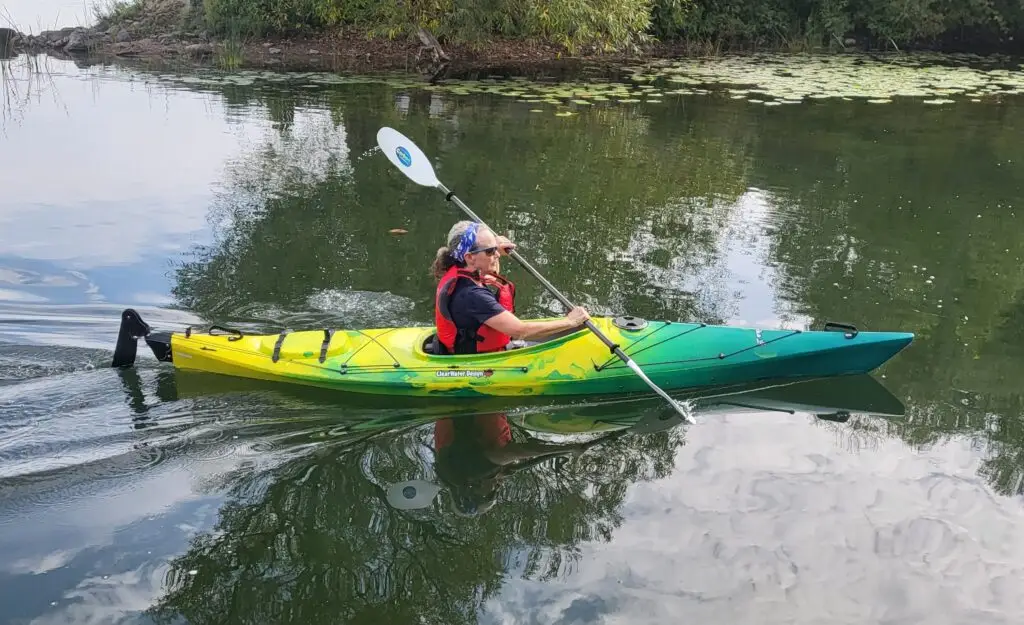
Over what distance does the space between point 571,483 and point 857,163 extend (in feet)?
22.6

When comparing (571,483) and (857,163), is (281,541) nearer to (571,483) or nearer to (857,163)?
(571,483)

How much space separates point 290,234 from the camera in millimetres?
6781

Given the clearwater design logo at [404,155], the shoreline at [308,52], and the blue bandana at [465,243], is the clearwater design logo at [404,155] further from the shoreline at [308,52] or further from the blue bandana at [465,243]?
the shoreline at [308,52]

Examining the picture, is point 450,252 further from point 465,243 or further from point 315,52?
point 315,52

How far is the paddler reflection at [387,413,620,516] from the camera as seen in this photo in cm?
369

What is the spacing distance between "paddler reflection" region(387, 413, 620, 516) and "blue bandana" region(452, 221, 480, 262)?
838 millimetres

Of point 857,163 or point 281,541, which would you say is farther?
point 857,163

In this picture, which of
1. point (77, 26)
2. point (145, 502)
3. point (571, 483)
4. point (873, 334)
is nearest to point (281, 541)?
point (145, 502)

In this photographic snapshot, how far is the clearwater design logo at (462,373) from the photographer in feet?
14.5

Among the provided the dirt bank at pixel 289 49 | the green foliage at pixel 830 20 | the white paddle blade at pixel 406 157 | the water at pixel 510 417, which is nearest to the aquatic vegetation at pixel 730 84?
the dirt bank at pixel 289 49

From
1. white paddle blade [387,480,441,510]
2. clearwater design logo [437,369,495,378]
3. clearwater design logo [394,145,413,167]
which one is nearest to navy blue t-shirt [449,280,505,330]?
clearwater design logo [437,369,495,378]

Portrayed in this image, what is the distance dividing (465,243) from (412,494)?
4.16 feet

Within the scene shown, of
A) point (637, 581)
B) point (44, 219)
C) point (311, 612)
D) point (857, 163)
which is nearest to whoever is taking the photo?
point (311, 612)

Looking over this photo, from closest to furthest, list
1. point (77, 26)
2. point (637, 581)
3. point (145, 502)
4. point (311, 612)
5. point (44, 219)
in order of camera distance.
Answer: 1. point (311, 612)
2. point (637, 581)
3. point (145, 502)
4. point (44, 219)
5. point (77, 26)
